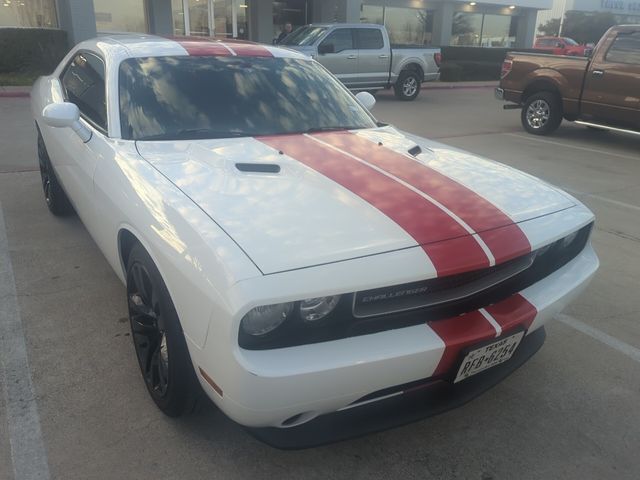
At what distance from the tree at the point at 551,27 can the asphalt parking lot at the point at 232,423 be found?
4729 centimetres

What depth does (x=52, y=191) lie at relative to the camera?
187 inches

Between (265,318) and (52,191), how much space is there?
362cm

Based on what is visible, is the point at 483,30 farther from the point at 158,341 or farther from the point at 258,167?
the point at 158,341

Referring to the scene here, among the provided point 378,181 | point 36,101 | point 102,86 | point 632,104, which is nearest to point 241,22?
point 632,104

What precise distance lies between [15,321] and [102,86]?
1.49m

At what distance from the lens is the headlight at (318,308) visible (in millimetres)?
1911

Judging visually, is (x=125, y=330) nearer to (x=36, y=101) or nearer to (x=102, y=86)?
(x=102, y=86)

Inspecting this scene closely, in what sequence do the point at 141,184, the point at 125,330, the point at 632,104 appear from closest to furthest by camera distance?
the point at 141,184 < the point at 125,330 < the point at 632,104

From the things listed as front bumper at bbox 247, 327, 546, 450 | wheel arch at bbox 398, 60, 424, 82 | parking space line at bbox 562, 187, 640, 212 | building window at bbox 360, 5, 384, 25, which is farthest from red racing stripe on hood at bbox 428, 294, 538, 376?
building window at bbox 360, 5, 384, 25

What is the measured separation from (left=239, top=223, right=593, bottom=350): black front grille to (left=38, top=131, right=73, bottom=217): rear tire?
3.36 metres

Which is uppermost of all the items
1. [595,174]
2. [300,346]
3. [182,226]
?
[182,226]

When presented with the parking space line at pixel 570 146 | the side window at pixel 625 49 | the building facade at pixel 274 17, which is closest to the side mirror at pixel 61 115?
the parking space line at pixel 570 146

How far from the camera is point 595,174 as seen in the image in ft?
23.9

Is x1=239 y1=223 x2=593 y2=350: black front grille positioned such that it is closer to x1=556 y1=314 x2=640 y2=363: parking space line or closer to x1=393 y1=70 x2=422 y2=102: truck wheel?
x1=556 y1=314 x2=640 y2=363: parking space line
